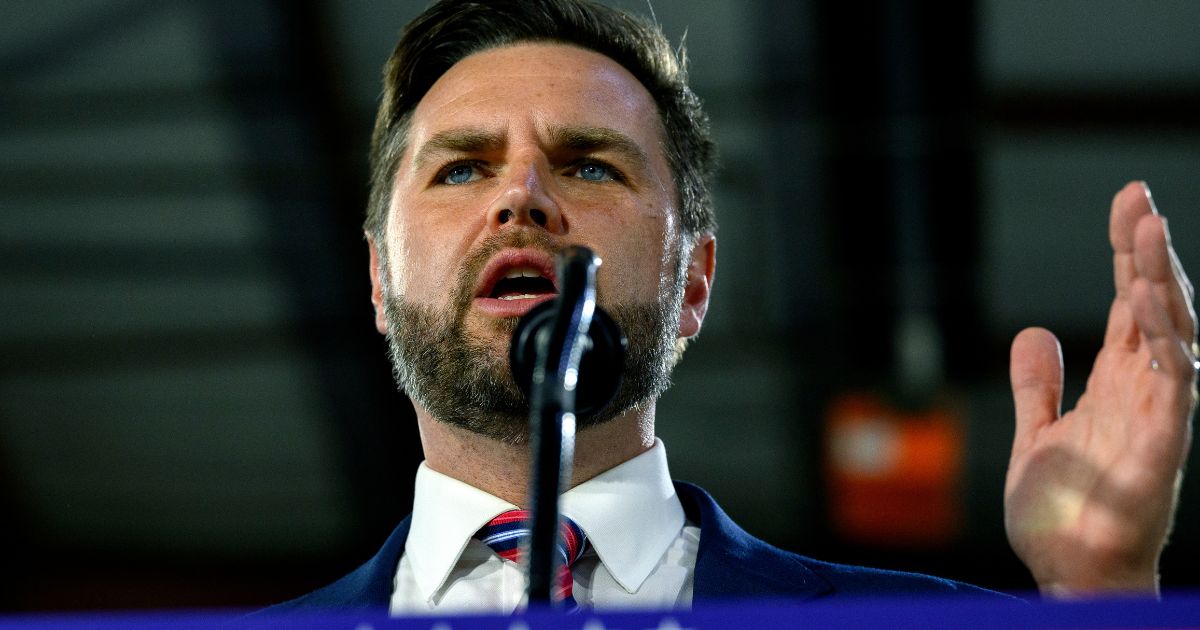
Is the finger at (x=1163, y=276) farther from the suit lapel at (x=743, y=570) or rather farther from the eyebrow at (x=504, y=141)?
the eyebrow at (x=504, y=141)

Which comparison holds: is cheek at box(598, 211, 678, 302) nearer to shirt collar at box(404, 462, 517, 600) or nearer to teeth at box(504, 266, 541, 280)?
teeth at box(504, 266, 541, 280)

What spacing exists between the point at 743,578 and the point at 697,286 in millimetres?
588

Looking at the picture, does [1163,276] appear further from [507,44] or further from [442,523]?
[507,44]

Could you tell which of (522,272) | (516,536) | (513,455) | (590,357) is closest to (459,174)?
(522,272)

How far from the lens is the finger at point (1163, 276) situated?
1.41m

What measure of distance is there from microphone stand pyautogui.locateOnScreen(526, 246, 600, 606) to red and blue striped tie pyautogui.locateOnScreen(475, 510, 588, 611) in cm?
57

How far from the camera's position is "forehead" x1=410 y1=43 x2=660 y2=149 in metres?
1.89

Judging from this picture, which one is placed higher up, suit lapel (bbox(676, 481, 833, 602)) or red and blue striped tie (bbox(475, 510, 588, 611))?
red and blue striped tie (bbox(475, 510, 588, 611))

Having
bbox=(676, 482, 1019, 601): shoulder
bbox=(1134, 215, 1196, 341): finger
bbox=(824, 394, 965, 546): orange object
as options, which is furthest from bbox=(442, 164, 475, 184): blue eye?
bbox=(824, 394, 965, 546): orange object

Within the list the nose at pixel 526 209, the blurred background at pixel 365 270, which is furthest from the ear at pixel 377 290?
the blurred background at pixel 365 270

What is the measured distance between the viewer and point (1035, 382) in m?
1.53

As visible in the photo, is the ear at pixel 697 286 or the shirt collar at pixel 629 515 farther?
the ear at pixel 697 286

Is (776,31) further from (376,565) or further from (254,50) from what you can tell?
(376,565)

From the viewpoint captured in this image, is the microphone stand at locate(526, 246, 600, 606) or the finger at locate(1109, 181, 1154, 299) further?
the finger at locate(1109, 181, 1154, 299)
